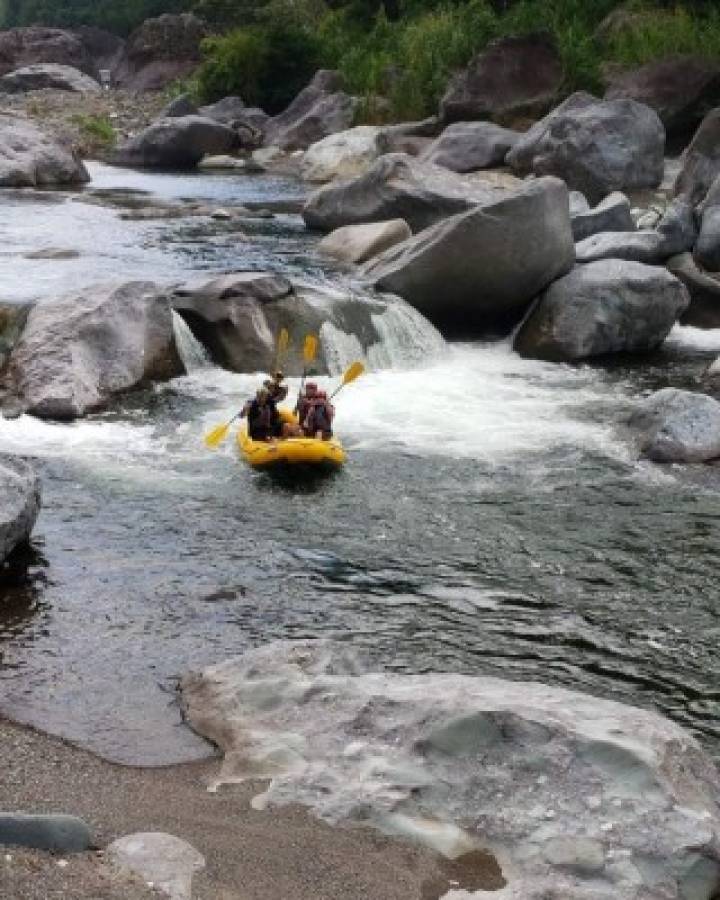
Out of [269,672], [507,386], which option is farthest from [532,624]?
[507,386]

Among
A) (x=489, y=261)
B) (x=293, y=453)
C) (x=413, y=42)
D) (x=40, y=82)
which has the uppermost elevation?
(x=413, y=42)

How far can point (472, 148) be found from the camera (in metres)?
28.7

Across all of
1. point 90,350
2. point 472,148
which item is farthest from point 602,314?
point 472,148

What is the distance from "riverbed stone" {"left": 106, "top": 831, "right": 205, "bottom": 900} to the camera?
4727 millimetres

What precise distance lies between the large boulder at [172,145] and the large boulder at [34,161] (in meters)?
5.82

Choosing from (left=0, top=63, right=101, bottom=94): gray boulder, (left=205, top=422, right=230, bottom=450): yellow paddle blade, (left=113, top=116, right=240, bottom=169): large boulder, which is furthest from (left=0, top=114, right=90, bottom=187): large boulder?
(left=0, top=63, right=101, bottom=94): gray boulder

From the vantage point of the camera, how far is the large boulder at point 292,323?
47.8ft

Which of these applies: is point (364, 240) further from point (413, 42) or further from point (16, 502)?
point (413, 42)

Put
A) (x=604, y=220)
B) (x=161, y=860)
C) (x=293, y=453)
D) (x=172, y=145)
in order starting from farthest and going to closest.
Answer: (x=172, y=145), (x=604, y=220), (x=293, y=453), (x=161, y=860)

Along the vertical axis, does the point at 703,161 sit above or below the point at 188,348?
above

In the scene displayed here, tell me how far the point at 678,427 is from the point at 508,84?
22.7m

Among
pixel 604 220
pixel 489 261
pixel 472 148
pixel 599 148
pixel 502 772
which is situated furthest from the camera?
pixel 472 148

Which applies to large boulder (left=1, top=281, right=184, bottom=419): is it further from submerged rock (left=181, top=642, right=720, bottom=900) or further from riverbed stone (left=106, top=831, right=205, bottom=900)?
riverbed stone (left=106, top=831, right=205, bottom=900)

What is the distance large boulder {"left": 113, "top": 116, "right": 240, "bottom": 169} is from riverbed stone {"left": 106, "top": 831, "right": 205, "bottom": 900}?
32221mm
